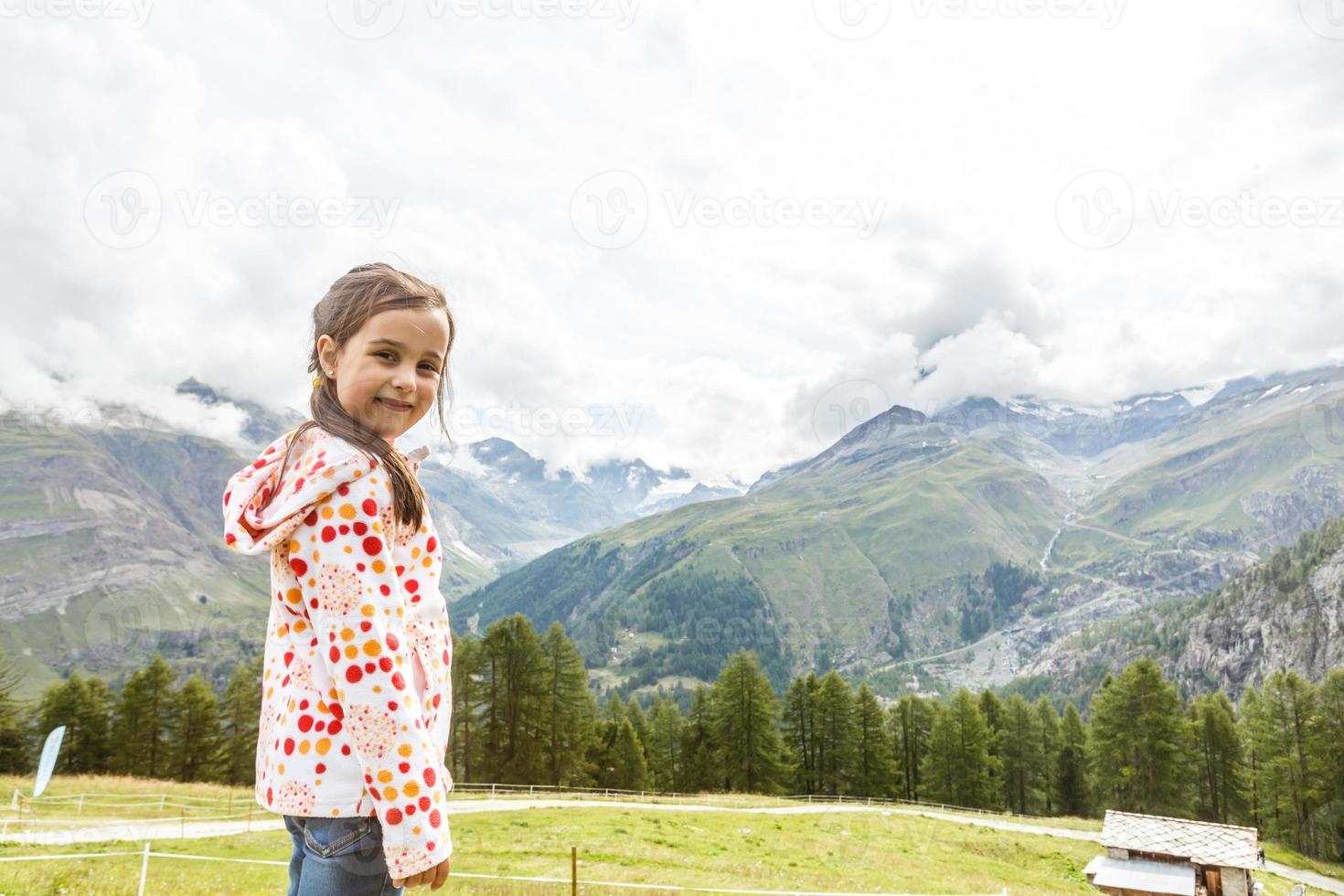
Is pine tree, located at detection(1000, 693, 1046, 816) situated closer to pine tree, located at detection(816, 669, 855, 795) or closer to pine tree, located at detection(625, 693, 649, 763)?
pine tree, located at detection(816, 669, 855, 795)

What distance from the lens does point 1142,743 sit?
6056 cm

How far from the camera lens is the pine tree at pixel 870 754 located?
66000 mm

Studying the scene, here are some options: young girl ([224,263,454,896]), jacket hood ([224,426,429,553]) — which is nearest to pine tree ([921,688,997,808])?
young girl ([224,263,454,896])

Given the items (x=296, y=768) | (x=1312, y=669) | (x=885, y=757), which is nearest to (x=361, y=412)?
(x=296, y=768)

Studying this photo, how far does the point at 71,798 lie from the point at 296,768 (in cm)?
3956

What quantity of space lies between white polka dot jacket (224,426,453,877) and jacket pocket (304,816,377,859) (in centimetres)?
7

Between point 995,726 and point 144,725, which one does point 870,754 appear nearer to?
point 995,726

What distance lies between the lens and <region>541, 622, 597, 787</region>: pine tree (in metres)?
53.4

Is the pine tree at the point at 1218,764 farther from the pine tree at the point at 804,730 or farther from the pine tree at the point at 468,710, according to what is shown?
the pine tree at the point at 468,710

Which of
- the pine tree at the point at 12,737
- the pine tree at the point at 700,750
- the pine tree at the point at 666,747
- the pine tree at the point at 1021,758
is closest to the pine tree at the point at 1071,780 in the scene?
the pine tree at the point at 1021,758

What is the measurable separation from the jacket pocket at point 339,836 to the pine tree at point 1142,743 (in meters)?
74.6

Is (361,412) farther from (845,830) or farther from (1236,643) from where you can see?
(1236,643)

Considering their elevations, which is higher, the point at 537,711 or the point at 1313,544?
the point at 1313,544

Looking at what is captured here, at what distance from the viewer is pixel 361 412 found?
136 inches
